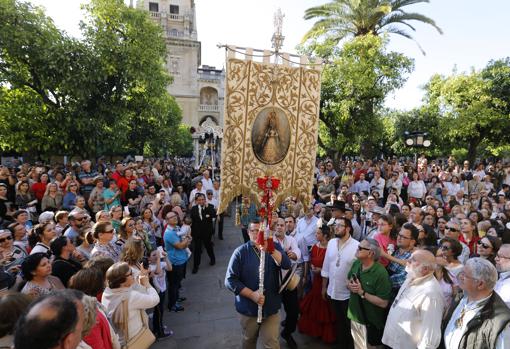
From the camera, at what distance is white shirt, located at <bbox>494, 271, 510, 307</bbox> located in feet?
10.1

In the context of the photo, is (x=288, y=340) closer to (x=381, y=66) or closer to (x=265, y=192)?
(x=265, y=192)

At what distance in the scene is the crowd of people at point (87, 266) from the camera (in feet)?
5.68

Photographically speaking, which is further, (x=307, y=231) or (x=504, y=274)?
(x=307, y=231)

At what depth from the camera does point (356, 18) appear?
15375 mm

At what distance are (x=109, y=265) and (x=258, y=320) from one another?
1.70 metres

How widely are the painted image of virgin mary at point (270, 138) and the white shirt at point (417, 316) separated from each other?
7.98ft

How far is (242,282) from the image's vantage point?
3766 millimetres

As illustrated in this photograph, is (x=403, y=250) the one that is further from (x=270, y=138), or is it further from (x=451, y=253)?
(x=270, y=138)

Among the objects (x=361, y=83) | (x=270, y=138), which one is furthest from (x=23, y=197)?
(x=361, y=83)

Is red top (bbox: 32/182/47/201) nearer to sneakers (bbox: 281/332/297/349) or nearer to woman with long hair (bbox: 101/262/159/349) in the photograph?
woman with long hair (bbox: 101/262/159/349)

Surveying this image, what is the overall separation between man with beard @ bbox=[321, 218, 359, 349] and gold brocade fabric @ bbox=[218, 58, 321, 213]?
0.82 m

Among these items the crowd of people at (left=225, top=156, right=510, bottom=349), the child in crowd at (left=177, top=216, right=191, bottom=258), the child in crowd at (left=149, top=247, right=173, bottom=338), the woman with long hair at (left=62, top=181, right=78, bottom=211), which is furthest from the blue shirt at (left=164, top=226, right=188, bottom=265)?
the woman with long hair at (left=62, top=181, right=78, bottom=211)

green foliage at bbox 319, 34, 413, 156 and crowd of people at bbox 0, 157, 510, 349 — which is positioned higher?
green foliage at bbox 319, 34, 413, 156

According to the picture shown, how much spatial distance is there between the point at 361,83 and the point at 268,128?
10169 mm
